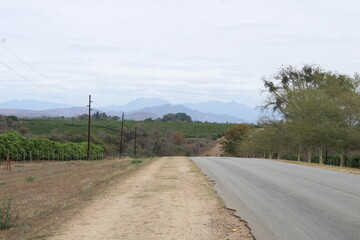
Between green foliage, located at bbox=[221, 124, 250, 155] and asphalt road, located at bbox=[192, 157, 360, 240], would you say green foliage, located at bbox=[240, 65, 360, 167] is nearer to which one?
asphalt road, located at bbox=[192, 157, 360, 240]

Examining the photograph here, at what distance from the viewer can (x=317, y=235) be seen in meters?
7.66

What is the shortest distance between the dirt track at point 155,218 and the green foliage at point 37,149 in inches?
1450

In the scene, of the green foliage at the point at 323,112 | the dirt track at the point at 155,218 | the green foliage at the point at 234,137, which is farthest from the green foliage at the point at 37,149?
the green foliage at the point at 234,137

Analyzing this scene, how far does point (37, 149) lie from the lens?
2095 inches

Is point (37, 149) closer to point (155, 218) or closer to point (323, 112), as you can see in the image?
point (323, 112)

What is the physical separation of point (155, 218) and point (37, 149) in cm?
4694

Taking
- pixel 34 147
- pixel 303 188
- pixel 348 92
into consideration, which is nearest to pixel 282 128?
pixel 348 92

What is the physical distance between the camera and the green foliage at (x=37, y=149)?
47291 millimetres

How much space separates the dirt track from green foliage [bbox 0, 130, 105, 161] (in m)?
36.8

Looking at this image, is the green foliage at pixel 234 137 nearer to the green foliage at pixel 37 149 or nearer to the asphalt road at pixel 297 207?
the green foliage at pixel 37 149

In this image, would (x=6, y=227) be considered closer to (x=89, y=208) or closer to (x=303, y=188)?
(x=89, y=208)

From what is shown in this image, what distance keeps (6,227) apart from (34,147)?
45.3m

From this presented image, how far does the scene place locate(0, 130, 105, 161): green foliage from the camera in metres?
47.3

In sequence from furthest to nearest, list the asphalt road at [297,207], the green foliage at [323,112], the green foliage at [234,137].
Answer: the green foliage at [234,137]
the green foliage at [323,112]
the asphalt road at [297,207]
